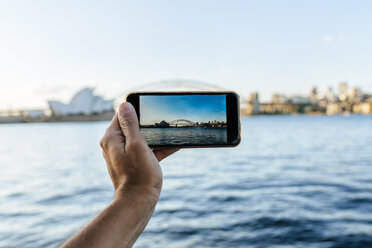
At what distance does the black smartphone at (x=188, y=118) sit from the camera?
65.7 inches

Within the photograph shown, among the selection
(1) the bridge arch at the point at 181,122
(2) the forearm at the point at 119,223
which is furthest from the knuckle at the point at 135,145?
(1) the bridge arch at the point at 181,122

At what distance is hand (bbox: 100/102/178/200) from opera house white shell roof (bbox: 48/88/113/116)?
4319 inches

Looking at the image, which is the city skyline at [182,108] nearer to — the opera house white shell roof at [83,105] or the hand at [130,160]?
the hand at [130,160]

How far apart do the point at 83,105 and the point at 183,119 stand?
114 meters

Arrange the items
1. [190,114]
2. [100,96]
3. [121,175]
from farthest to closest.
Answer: [100,96]
[190,114]
[121,175]

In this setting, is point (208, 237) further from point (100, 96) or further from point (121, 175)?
point (100, 96)

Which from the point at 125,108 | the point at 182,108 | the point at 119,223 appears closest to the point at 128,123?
the point at 125,108

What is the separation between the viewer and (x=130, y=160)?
→ 1194 millimetres

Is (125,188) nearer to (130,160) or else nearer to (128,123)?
(130,160)

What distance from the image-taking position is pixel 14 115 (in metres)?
151

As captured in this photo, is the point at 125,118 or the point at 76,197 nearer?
the point at 125,118

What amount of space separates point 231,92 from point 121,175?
31.0 inches

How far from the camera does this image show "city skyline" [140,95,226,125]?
5.57 ft

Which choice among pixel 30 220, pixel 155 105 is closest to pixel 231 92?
pixel 155 105
